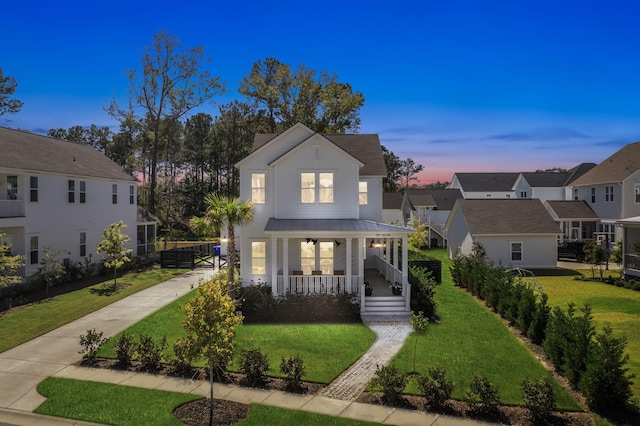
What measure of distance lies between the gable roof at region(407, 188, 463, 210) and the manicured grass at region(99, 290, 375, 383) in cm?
4271

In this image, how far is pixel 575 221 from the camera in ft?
130

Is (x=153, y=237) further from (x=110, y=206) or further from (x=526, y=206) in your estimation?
(x=526, y=206)

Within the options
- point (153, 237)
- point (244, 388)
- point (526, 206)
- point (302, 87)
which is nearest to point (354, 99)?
point (302, 87)

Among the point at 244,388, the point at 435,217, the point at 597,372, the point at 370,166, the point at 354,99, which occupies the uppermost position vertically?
the point at 354,99

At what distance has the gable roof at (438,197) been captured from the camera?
57875 mm

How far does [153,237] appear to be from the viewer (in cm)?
3797

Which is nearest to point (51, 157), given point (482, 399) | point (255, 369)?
point (255, 369)

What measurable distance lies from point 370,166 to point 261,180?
595cm

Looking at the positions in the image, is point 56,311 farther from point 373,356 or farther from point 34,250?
point 373,356

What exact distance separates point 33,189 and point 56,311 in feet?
27.7

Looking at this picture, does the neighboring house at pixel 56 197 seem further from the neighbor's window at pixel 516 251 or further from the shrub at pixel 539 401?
the neighbor's window at pixel 516 251

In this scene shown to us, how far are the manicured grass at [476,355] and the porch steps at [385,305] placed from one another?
70.0 inches

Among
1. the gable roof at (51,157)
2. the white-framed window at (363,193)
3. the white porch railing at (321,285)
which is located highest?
the gable roof at (51,157)

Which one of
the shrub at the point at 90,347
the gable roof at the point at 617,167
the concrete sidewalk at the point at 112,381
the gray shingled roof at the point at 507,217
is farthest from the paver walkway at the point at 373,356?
the gable roof at the point at 617,167
